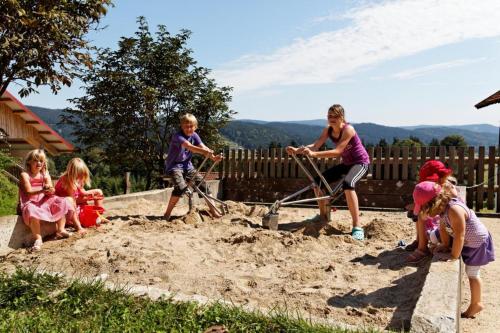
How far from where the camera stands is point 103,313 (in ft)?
10.00

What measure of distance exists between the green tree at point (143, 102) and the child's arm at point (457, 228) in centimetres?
1353

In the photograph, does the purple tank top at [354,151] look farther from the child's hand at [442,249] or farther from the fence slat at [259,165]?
the fence slat at [259,165]

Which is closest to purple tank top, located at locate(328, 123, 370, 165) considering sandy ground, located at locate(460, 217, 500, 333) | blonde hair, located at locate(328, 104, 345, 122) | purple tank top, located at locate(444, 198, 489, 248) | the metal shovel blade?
blonde hair, located at locate(328, 104, 345, 122)

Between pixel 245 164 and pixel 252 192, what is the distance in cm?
68

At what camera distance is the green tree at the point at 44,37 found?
25.7 feet

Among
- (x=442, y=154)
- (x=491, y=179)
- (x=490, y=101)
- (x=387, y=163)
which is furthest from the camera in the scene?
(x=490, y=101)

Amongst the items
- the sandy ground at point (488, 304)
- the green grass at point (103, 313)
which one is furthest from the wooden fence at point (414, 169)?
the green grass at point (103, 313)

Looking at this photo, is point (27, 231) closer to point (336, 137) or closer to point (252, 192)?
point (336, 137)

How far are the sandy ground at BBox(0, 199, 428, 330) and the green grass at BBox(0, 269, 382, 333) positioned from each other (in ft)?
1.33

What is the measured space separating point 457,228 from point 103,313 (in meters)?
2.56

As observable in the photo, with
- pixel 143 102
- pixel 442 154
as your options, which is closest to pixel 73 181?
pixel 442 154

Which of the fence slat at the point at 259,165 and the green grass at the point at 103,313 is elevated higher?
the fence slat at the point at 259,165

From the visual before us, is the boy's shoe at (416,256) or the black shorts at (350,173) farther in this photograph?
the black shorts at (350,173)

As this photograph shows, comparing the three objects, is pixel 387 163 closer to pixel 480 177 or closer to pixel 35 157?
pixel 480 177
